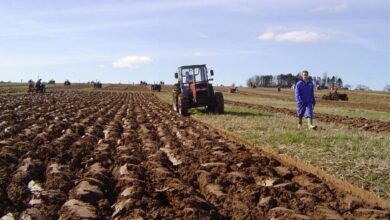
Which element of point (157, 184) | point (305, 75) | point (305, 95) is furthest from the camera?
point (305, 95)

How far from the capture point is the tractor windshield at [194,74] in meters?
18.7

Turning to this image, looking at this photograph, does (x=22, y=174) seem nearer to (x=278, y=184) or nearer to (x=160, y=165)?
(x=160, y=165)

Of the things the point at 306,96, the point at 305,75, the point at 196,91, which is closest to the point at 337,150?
the point at 305,75

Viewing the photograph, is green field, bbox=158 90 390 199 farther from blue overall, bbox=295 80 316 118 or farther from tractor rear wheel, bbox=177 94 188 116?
tractor rear wheel, bbox=177 94 188 116

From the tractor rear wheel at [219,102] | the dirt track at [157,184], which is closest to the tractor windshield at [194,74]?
the tractor rear wheel at [219,102]

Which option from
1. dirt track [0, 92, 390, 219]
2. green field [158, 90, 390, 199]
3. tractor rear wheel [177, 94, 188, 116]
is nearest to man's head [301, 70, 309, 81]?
green field [158, 90, 390, 199]

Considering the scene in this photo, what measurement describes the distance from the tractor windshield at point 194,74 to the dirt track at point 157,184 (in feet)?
31.1

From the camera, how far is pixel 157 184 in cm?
585

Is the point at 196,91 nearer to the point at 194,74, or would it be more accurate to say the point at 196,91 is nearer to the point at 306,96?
the point at 194,74

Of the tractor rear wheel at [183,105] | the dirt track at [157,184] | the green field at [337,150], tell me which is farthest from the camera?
the tractor rear wheel at [183,105]

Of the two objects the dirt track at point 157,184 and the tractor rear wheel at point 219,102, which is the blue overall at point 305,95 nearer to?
the dirt track at point 157,184

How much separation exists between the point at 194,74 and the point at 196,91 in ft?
2.44

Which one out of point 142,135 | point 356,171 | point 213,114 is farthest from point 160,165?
point 213,114

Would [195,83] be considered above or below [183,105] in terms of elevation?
above
